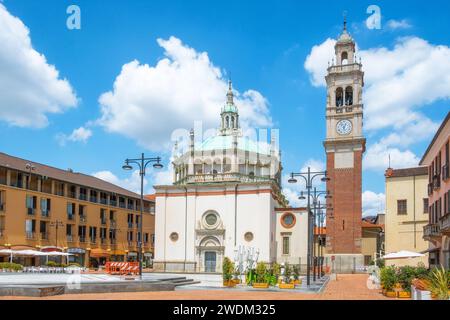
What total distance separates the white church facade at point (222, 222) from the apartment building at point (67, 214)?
935 centimetres

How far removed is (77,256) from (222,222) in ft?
58.7

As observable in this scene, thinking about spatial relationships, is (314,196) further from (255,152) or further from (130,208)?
(130,208)

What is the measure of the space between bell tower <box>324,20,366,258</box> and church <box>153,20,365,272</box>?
112mm

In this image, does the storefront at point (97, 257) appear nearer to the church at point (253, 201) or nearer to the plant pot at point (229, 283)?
the church at point (253, 201)

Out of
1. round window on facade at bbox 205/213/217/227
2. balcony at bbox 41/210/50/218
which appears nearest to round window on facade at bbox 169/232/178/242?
round window on facade at bbox 205/213/217/227

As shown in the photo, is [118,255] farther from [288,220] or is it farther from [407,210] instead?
[407,210]

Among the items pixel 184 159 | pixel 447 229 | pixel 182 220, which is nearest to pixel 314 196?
pixel 447 229

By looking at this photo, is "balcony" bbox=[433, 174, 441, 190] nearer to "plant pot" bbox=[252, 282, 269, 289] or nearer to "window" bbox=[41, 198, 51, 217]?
"plant pot" bbox=[252, 282, 269, 289]

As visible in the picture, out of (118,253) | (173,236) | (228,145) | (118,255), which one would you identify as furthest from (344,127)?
(118,255)

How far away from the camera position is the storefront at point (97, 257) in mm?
62784

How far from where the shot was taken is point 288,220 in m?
59.6

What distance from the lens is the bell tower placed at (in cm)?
6094
